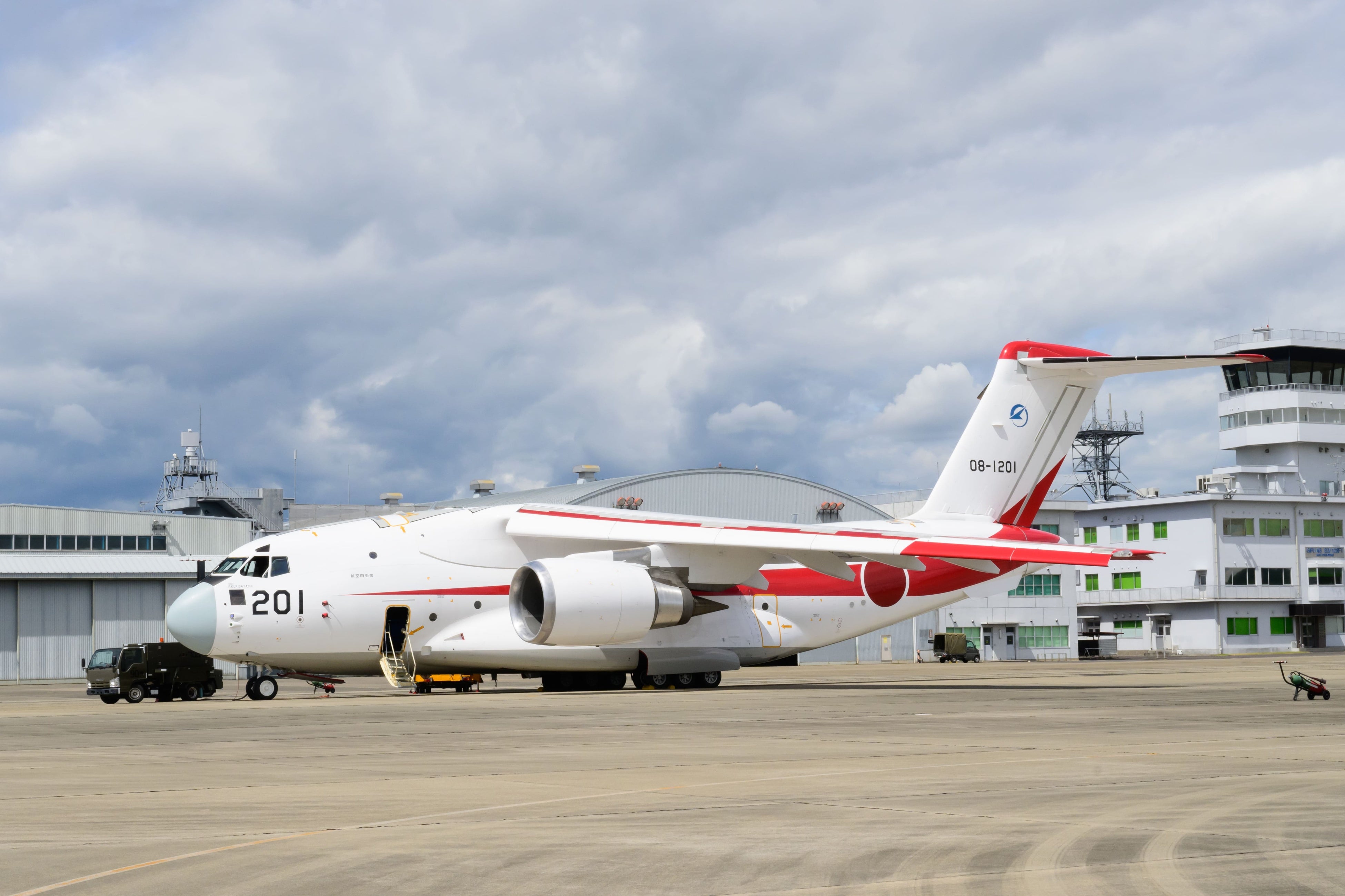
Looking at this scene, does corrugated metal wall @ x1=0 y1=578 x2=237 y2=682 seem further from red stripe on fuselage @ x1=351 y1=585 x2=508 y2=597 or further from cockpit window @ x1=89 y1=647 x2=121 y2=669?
red stripe on fuselage @ x1=351 y1=585 x2=508 y2=597

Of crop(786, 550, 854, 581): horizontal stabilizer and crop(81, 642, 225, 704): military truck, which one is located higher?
crop(786, 550, 854, 581): horizontal stabilizer

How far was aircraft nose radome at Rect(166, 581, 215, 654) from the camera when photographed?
1217 inches

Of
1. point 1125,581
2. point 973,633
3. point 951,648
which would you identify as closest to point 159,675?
point 951,648

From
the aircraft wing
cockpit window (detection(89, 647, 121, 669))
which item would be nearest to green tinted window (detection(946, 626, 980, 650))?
the aircraft wing

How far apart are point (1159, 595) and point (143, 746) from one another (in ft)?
306

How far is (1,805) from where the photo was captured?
11.4 m

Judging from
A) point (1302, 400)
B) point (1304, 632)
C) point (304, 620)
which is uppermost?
point (1302, 400)

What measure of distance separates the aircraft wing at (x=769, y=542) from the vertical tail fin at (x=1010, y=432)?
119 inches

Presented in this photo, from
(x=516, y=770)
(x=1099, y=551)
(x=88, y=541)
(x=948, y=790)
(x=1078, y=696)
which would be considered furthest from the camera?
(x=88, y=541)

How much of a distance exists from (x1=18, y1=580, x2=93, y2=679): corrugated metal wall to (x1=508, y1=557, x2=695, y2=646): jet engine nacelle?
124ft

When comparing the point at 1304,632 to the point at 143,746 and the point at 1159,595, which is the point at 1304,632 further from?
the point at 143,746

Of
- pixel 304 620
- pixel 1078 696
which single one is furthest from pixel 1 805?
pixel 1078 696

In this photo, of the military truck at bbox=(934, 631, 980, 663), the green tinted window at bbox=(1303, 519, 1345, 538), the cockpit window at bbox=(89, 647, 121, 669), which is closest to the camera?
the cockpit window at bbox=(89, 647, 121, 669)

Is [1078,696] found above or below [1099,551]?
below
